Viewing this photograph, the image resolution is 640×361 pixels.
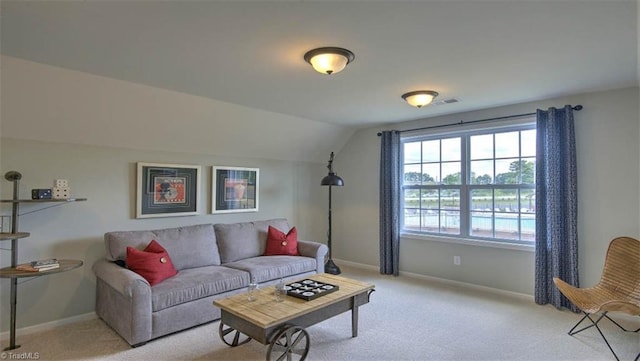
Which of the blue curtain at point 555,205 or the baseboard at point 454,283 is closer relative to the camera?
the blue curtain at point 555,205

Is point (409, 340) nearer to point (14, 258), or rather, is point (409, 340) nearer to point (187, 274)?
point (187, 274)

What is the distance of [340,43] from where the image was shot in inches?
94.0

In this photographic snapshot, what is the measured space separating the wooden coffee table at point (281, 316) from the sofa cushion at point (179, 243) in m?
1.10

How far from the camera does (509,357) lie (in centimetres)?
270

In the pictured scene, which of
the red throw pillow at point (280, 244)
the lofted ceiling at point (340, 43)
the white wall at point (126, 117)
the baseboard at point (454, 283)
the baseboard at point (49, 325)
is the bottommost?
the baseboard at point (49, 325)

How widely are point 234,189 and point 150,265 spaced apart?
6.15 ft

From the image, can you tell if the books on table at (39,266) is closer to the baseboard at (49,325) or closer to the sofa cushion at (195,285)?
the baseboard at (49,325)

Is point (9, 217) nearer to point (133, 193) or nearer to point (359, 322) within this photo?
point (133, 193)

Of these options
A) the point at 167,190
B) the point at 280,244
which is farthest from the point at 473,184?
the point at 167,190

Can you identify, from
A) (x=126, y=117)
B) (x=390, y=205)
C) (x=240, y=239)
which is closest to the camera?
(x=126, y=117)

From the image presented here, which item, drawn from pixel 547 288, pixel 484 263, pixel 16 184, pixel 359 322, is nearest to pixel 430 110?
pixel 484 263

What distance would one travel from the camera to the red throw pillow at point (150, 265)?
3211 millimetres

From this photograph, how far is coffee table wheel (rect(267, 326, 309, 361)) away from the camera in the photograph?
94.9 inches

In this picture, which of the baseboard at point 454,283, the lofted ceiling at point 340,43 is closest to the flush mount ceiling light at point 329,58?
the lofted ceiling at point 340,43
